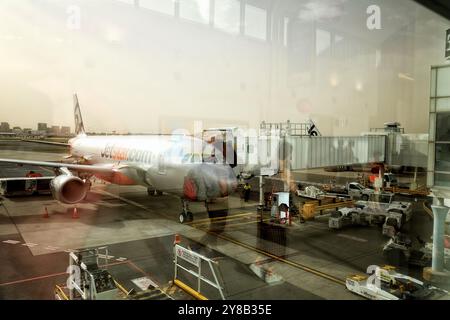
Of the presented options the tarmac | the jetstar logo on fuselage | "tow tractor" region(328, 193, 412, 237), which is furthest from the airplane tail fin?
"tow tractor" region(328, 193, 412, 237)

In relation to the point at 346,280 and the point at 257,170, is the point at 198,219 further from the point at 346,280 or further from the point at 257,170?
the point at 346,280

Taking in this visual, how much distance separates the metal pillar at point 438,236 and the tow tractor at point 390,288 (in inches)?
45.7

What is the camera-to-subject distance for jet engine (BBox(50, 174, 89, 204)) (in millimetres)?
14898

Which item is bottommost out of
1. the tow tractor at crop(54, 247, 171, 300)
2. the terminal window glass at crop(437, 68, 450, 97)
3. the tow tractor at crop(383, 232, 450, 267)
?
the tow tractor at crop(383, 232, 450, 267)

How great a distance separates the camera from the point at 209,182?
13.6 meters

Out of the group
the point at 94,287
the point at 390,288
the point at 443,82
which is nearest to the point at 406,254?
the point at 390,288

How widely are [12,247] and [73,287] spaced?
5736mm

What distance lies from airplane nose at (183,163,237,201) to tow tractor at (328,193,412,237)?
16.2 feet

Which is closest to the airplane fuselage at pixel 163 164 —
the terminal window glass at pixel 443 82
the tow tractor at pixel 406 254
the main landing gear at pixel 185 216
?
the main landing gear at pixel 185 216

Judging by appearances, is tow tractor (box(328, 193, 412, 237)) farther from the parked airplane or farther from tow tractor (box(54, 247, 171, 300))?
tow tractor (box(54, 247, 171, 300))

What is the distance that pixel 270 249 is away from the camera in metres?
11.6

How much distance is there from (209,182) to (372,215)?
7.92 metres
